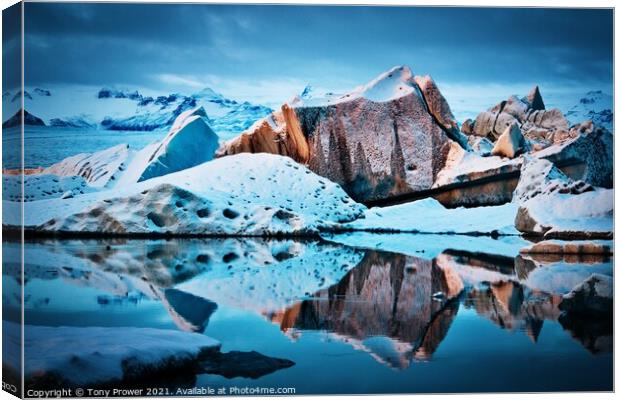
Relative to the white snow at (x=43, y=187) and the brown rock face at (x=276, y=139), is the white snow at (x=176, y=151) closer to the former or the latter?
the brown rock face at (x=276, y=139)

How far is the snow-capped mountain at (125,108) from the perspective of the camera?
225 inches

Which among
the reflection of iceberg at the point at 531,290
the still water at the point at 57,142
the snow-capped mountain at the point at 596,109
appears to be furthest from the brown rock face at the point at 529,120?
the still water at the point at 57,142

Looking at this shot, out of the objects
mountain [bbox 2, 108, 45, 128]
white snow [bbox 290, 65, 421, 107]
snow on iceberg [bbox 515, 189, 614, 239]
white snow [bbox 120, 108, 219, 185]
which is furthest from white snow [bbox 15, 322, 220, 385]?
snow on iceberg [bbox 515, 189, 614, 239]

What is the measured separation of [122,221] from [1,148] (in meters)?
1.57

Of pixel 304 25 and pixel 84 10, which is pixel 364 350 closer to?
pixel 304 25

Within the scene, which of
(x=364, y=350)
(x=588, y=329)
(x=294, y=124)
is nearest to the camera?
(x=364, y=350)

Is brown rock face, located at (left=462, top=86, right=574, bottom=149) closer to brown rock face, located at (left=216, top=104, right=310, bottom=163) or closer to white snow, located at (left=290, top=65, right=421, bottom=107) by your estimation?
white snow, located at (left=290, top=65, right=421, bottom=107)

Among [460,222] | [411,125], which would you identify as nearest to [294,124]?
[411,125]

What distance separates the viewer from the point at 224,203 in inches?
286

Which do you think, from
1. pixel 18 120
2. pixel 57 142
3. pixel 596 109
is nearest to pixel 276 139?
pixel 57 142

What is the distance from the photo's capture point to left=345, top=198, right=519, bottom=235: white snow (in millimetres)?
7113

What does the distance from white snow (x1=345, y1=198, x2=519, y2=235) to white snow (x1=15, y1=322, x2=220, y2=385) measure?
265cm

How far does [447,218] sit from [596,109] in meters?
1.59

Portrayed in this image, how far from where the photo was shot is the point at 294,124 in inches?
292
